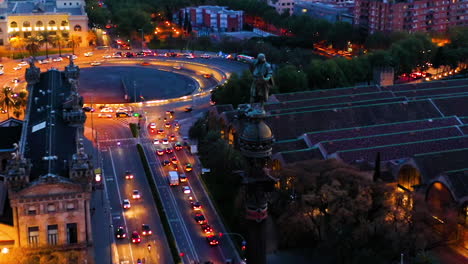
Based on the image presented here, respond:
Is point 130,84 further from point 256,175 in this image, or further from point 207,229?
point 256,175

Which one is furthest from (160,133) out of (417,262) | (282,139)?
(417,262)

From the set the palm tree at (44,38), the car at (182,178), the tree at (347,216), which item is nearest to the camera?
A: the tree at (347,216)

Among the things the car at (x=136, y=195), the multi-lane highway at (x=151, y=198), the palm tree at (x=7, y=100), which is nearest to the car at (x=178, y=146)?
the multi-lane highway at (x=151, y=198)

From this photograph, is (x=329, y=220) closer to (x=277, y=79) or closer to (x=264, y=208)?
(x=264, y=208)

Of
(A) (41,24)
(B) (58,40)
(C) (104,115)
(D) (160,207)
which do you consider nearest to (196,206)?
(D) (160,207)

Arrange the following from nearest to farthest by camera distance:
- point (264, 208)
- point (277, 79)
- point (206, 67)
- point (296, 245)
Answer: point (264, 208) < point (296, 245) < point (277, 79) < point (206, 67)

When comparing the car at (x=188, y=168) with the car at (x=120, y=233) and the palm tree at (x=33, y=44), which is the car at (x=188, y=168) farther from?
the palm tree at (x=33, y=44)
